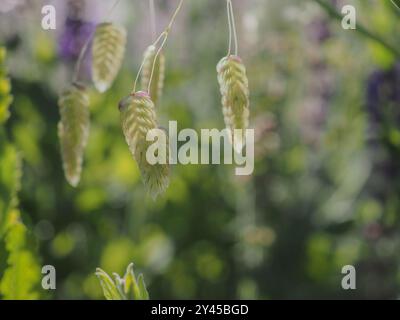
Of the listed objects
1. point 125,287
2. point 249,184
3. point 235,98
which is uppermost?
point 249,184

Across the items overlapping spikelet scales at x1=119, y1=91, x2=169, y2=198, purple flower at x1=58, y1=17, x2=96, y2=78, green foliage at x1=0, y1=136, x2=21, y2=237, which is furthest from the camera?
purple flower at x1=58, y1=17, x2=96, y2=78

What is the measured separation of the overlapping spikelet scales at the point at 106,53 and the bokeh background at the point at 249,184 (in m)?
1.01

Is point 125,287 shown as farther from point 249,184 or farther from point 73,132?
point 249,184

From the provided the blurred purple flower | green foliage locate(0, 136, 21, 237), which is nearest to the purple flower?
the blurred purple flower

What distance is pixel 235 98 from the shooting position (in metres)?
0.72

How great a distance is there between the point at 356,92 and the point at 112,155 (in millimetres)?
724

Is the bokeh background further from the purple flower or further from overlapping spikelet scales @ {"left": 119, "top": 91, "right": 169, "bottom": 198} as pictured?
overlapping spikelet scales @ {"left": 119, "top": 91, "right": 169, "bottom": 198}

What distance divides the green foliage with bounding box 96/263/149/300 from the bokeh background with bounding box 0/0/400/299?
1.14 metres

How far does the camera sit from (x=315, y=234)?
2.23 meters

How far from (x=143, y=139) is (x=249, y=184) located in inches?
54.9

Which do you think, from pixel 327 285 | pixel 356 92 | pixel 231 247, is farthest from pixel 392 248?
pixel 356 92

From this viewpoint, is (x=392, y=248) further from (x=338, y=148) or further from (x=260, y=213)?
(x=338, y=148)

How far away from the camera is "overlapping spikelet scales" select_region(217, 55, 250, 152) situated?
0.72 meters

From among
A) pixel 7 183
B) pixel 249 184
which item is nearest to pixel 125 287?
pixel 7 183
